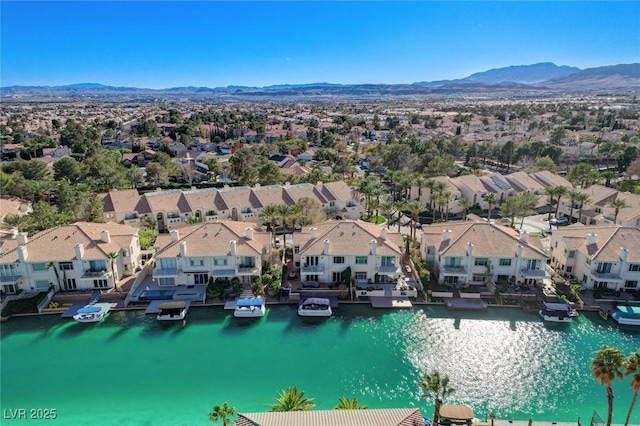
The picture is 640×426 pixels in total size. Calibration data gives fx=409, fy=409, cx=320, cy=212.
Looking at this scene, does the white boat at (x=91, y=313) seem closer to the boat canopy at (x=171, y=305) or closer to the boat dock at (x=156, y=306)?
the boat dock at (x=156, y=306)

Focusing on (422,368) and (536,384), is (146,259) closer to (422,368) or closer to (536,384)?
(422,368)

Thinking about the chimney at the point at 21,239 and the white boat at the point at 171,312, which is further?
the chimney at the point at 21,239

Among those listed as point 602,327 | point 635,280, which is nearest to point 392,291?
point 602,327

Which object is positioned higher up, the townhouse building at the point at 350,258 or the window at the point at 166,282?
the townhouse building at the point at 350,258

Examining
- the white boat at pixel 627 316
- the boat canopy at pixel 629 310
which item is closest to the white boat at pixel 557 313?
the white boat at pixel 627 316

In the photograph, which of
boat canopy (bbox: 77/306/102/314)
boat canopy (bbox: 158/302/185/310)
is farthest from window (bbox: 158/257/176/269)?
boat canopy (bbox: 77/306/102/314)
